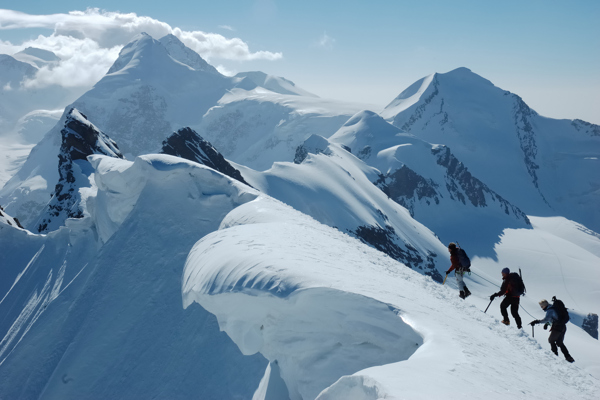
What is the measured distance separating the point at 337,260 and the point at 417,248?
194 ft

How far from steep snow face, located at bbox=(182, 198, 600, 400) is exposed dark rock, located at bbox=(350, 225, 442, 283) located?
45469mm

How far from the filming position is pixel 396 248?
2304 inches

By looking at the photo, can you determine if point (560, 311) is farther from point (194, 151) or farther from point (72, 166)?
point (194, 151)

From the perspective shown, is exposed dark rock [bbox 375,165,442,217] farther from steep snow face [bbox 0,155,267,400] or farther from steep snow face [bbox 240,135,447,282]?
steep snow face [bbox 0,155,267,400]

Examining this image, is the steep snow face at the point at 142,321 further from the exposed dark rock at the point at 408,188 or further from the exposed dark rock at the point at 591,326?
the exposed dark rock at the point at 408,188

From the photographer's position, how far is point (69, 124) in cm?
3850

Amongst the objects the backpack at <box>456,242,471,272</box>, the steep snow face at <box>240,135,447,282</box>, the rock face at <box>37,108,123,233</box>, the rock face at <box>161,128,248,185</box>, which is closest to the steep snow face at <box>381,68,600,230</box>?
the steep snow face at <box>240,135,447,282</box>

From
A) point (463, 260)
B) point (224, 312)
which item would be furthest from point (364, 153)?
point (224, 312)

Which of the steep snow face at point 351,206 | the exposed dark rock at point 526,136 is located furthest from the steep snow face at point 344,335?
the exposed dark rock at point 526,136

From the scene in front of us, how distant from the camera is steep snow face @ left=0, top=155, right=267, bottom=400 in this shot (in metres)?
9.51

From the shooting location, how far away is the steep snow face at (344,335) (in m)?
4.89

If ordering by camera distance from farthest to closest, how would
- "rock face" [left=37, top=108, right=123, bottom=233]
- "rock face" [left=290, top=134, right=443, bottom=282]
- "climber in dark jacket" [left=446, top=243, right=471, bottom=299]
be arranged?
1. "rock face" [left=290, top=134, right=443, bottom=282]
2. "rock face" [left=37, top=108, right=123, bottom=233]
3. "climber in dark jacket" [left=446, top=243, right=471, bottom=299]

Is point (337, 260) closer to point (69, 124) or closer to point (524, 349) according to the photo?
point (524, 349)

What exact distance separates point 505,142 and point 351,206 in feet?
479
